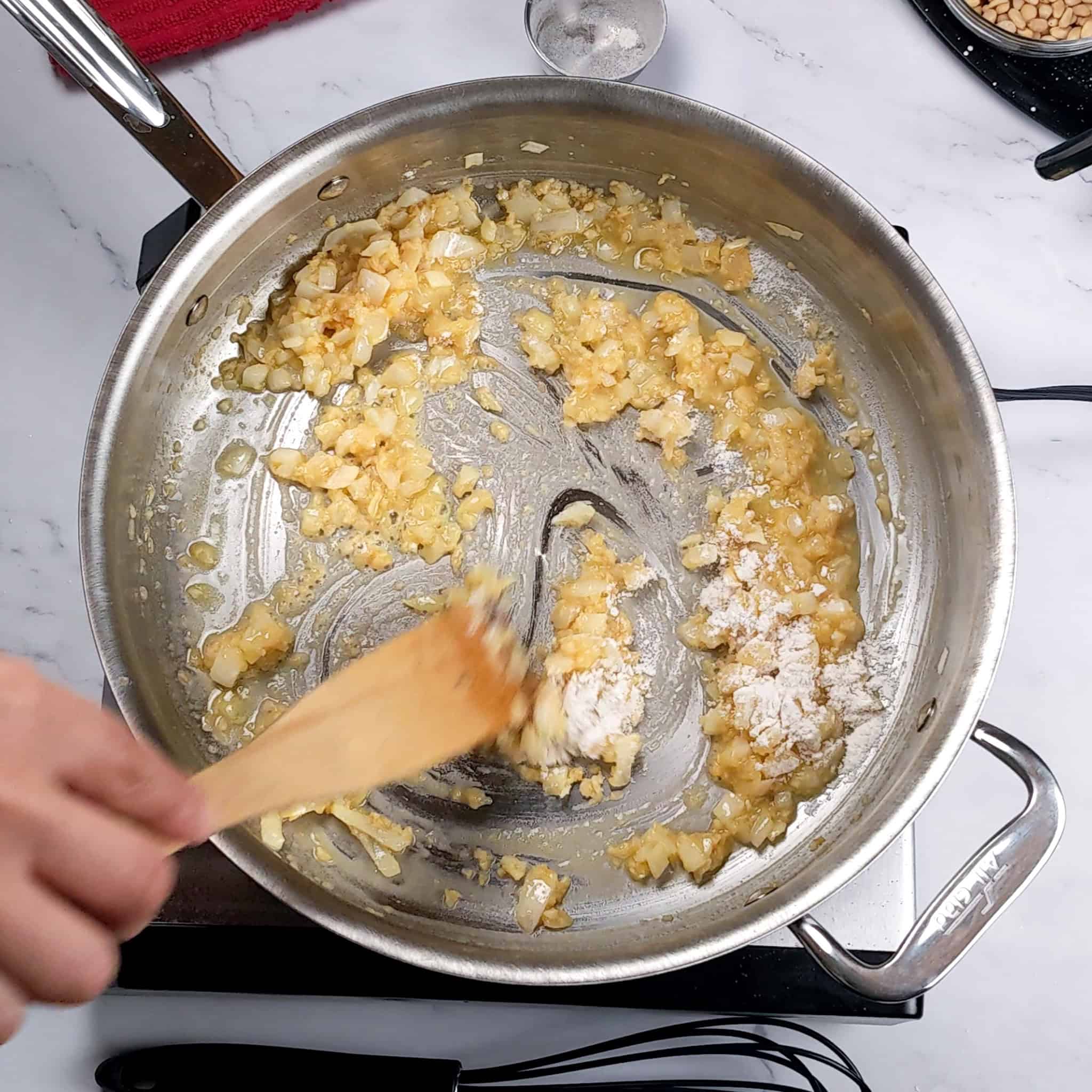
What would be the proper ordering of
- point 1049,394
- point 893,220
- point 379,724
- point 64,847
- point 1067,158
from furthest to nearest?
point 893,220 → point 1049,394 → point 1067,158 → point 379,724 → point 64,847

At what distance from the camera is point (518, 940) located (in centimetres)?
118

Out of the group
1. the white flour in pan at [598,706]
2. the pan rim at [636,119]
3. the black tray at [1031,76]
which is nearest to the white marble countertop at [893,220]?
the black tray at [1031,76]

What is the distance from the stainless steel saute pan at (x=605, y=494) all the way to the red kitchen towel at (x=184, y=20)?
0.32 m

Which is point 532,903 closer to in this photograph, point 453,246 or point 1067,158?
point 453,246

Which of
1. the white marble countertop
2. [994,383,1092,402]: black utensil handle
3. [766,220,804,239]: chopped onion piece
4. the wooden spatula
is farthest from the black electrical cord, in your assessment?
[766,220,804,239]: chopped onion piece

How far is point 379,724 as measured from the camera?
98 centimetres

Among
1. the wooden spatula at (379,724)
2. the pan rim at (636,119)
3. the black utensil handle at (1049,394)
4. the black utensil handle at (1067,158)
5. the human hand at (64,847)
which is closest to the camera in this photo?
the human hand at (64,847)

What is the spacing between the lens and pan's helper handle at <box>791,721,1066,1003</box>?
0.97m

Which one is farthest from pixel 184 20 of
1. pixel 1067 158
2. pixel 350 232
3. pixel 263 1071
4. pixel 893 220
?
pixel 263 1071

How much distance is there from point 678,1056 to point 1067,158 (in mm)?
1178

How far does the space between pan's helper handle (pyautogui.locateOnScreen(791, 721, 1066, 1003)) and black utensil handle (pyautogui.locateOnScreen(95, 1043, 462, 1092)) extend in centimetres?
49

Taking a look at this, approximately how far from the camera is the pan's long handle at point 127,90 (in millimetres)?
961

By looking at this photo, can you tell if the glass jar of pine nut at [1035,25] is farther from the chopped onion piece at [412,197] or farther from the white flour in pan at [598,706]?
the white flour in pan at [598,706]

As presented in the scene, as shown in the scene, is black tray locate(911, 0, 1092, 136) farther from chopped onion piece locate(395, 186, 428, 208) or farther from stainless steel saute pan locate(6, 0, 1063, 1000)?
chopped onion piece locate(395, 186, 428, 208)
